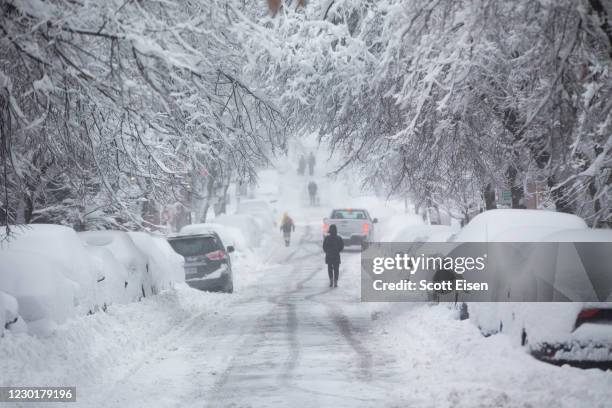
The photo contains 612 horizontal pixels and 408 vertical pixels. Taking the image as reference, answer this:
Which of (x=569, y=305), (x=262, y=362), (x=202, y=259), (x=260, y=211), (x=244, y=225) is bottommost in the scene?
(x=262, y=362)

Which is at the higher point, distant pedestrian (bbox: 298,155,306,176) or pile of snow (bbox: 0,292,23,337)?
distant pedestrian (bbox: 298,155,306,176)

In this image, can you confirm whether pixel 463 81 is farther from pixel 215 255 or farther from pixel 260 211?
pixel 260 211

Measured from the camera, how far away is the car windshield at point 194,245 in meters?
21.2

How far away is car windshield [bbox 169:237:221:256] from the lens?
2123 centimetres

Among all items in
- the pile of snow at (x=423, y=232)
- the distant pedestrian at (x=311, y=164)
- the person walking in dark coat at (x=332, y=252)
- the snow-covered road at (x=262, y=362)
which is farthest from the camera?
the distant pedestrian at (x=311, y=164)

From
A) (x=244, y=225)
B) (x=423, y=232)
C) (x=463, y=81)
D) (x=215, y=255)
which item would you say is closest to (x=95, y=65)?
(x=463, y=81)

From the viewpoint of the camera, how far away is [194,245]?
21.3 metres

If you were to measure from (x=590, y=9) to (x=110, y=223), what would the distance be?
15.0m

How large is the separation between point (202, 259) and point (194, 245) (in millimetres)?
423

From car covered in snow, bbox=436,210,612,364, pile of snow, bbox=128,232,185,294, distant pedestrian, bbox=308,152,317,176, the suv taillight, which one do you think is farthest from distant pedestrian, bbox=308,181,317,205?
car covered in snow, bbox=436,210,612,364

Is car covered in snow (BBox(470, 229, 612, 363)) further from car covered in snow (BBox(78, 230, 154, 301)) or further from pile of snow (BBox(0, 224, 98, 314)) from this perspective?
car covered in snow (BBox(78, 230, 154, 301))

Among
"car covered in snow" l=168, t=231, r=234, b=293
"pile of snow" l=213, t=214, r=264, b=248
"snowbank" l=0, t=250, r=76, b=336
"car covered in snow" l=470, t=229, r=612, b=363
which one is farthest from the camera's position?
"pile of snow" l=213, t=214, r=264, b=248

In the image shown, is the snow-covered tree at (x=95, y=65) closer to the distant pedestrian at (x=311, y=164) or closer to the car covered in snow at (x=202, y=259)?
the car covered in snow at (x=202, y=259)

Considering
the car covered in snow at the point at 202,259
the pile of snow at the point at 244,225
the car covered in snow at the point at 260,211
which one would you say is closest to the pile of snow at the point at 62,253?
the car covered in snow at the point at 202,259
